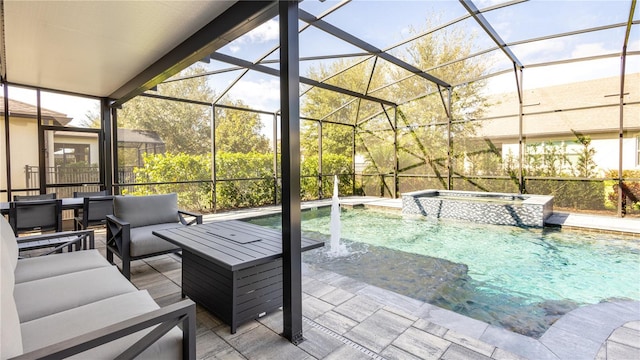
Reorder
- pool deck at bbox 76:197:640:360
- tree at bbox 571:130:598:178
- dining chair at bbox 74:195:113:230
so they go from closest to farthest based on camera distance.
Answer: pool deck at bbox 76:197:640:360, dining chair at bbox 74:195:113:230, tree at bbox 571:130:598:178

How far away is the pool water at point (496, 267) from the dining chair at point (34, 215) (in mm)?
3405

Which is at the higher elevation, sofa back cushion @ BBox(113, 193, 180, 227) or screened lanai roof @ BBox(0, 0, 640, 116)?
screened lanai roof @ BBox(0, 0, 640, 116)

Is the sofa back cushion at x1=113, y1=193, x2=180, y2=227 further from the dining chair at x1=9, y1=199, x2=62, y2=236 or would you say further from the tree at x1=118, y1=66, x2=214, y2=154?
the tree at x1=118, y1=66, x2=214, y2=154

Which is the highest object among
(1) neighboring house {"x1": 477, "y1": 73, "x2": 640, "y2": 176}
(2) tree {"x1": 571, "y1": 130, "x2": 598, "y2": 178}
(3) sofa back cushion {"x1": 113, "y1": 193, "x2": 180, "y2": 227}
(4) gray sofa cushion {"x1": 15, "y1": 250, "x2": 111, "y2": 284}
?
(1) neighboring house {"x1": 477, "y1": 73, "x2": 640, "y2": 176}

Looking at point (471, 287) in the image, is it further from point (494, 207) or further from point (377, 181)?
point (377, 181)

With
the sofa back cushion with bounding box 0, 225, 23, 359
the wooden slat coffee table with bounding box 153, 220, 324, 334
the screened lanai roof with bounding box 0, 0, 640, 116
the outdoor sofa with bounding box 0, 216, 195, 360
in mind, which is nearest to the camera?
the sofa back cushion with bounding box 0, 225, 23, 359

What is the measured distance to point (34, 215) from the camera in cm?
387

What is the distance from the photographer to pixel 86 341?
1.10 metres

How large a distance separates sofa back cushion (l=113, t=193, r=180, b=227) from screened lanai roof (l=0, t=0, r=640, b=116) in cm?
168

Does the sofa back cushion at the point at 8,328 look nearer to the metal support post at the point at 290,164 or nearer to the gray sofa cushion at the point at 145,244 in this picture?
the metal support post at the point at 290,164

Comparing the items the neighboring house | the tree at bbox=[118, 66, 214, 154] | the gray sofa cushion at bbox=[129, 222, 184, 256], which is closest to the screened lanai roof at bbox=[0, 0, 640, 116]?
the neighboring house

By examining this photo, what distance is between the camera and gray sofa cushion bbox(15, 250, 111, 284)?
212cm

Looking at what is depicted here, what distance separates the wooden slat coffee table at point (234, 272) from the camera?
216 cm

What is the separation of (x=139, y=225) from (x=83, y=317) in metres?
2.32
